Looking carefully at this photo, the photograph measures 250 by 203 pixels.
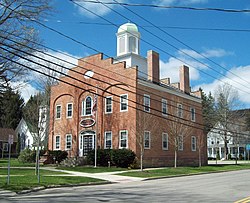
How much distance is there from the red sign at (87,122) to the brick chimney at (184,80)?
41.1 feet

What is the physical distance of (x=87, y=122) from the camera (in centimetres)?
3709

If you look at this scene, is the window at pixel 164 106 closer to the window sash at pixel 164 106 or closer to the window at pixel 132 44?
the window sash at pixel 164 106

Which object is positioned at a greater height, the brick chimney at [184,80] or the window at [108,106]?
the brick chimney at [184,80]

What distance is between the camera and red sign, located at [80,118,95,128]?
36609 millimetres

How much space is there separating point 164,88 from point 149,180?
15640mm

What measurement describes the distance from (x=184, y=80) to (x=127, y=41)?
337 inches

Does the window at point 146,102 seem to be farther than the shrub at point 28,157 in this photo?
No

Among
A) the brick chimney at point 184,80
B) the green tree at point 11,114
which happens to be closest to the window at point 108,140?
the brick chimney at point 184,80

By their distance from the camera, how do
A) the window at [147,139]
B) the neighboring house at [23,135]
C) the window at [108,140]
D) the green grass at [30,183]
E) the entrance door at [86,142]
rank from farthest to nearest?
the neighboring house at [23,135], the entrance door at [86,142], the window at [108,140], the window at [147,139], the green grass at [30,183]

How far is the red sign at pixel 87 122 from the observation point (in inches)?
1441

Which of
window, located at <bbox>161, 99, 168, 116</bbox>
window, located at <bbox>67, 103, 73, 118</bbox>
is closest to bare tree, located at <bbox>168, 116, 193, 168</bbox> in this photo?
window, located at <bbox>161, 99, 168, 116</bbox>

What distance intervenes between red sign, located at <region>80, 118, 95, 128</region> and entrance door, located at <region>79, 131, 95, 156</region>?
0.76 m

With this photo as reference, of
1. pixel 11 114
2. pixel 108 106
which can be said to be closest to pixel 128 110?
pixel 108 106

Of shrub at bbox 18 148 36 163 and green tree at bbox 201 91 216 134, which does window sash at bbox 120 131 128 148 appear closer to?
shrub at bbox 18 148 36 163
